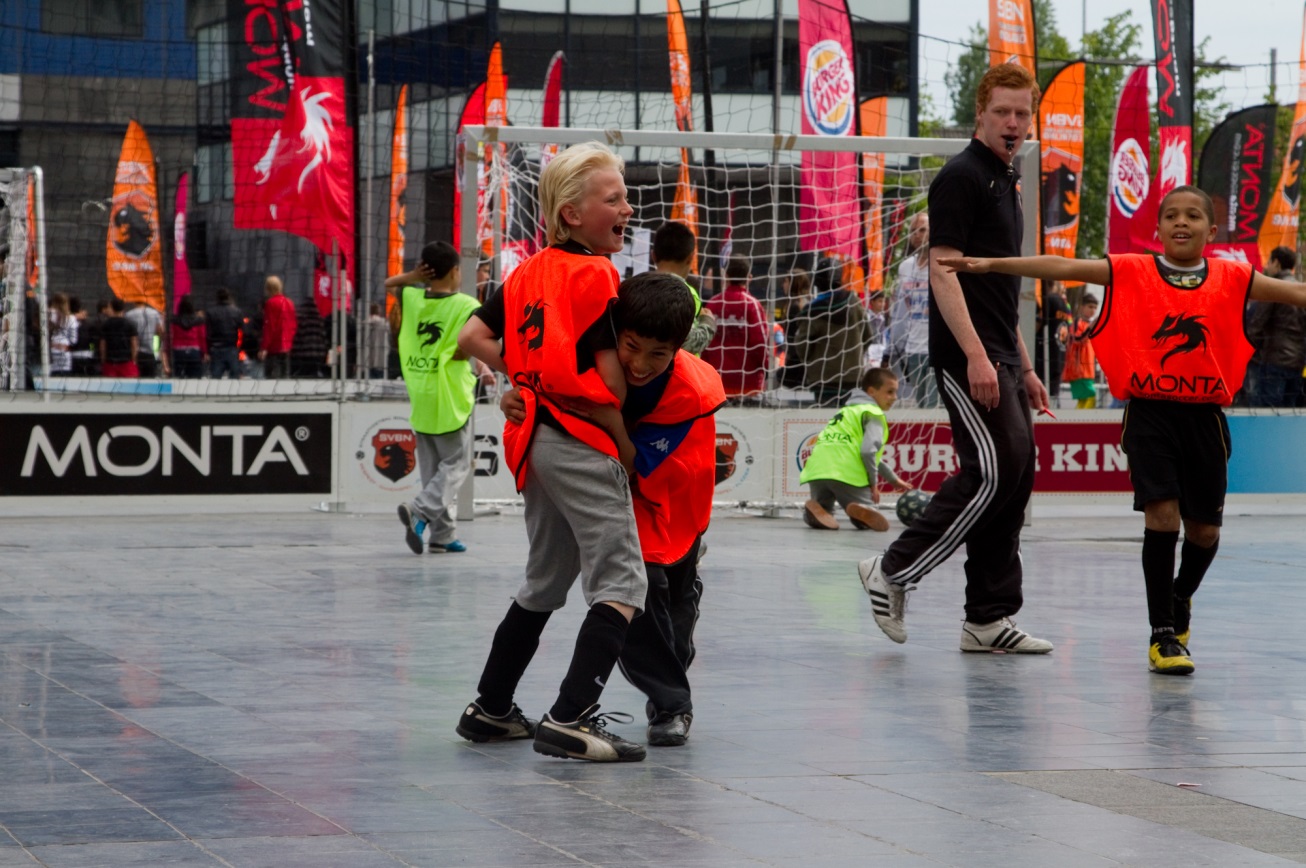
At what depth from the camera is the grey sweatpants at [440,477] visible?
35.2 feet

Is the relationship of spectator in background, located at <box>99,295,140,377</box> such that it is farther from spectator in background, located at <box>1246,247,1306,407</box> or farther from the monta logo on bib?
spectator in background, located at <box>1246,247,1306,407</box>

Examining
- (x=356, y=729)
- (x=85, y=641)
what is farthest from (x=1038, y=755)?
(x=85, y=641)

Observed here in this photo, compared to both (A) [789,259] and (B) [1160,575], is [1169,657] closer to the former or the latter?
(B) [1160,575]

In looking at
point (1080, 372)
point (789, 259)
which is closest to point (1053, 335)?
point (1080, 372)

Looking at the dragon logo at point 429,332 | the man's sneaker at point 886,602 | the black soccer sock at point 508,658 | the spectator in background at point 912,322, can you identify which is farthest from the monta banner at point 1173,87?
the black soccer sock at point 508,658

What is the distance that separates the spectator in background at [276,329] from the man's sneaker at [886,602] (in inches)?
636

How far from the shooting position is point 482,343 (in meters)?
5.07

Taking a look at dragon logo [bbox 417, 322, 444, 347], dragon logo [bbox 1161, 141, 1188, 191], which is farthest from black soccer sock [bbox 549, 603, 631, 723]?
dragon logo [bbox 1161, 141, 1188, 191]

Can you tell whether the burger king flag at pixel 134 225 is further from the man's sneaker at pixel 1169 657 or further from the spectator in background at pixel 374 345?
the man's sneaker at pixel 1169 657

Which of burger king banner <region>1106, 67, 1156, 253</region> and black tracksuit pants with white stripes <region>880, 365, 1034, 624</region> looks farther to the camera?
burger king banner <region>1106, 67, 1156, 253</region>

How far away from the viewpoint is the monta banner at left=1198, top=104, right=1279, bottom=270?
2425 centimetres

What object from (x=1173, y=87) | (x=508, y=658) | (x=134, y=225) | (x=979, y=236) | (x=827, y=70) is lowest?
(x=508, y=658)

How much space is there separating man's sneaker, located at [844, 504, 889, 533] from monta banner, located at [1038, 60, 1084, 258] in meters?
14.3

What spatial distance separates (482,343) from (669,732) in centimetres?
116
